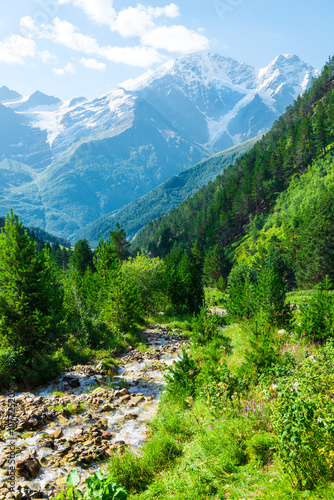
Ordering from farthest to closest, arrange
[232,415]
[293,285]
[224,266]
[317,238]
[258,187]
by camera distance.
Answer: [258,187], [224,266], [293,285], [317,238], [232,415]

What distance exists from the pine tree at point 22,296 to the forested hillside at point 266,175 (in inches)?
3045

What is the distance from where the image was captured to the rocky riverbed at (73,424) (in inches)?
280

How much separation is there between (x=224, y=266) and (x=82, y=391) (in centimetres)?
5951

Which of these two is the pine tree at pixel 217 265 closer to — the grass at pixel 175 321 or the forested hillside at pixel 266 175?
the forested hillside at pixel 266 175

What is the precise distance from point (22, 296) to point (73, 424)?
8077mm

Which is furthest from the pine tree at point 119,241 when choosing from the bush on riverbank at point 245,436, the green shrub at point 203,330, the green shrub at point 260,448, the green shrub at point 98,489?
the green shrub at point 98,489

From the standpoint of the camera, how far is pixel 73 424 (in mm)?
9844

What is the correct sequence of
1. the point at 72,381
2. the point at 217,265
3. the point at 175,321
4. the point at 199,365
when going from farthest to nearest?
the point at 217,265 → the point at 175,321 → the point at 72,381 → the point at 199,365

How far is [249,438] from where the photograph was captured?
21.5 feet

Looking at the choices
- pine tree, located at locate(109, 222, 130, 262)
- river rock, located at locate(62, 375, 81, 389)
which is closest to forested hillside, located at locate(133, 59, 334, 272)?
pine tree, located at locate(109, 222, 130, 262)

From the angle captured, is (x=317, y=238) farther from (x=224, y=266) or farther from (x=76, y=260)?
(x=76, y=260)

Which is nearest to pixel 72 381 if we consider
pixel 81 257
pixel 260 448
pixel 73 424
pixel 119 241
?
pixel 73 424

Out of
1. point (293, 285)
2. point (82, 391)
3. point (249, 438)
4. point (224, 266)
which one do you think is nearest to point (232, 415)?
point (249, 438)

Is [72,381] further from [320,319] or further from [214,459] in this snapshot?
[320,319]
